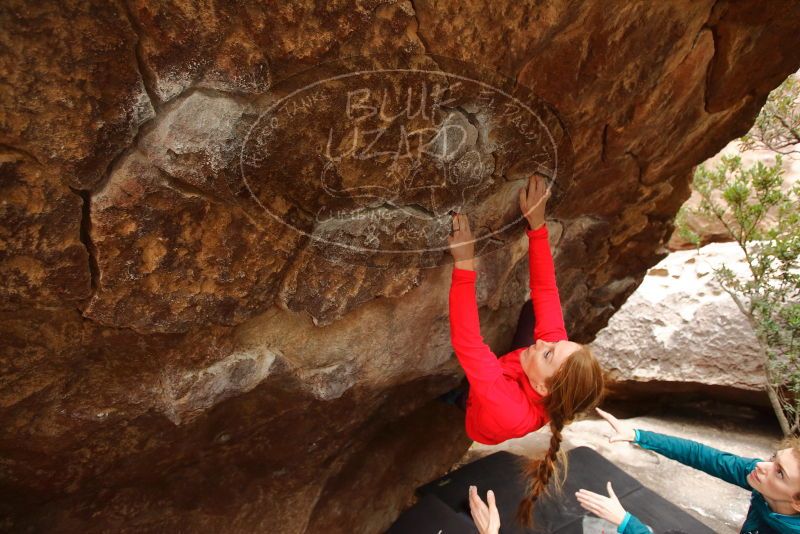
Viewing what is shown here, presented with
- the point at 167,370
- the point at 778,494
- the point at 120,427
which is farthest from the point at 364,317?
the point at 778,494

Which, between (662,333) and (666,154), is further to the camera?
(662,333)

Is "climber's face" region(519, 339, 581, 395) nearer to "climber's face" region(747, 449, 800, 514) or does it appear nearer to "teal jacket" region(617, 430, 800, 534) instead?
"teal jacket" region(617, 430, 800, 534)

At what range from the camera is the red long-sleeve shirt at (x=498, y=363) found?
5.89ft

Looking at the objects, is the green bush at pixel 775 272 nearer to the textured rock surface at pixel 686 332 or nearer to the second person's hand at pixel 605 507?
the textured rock surface at pixel 686 332

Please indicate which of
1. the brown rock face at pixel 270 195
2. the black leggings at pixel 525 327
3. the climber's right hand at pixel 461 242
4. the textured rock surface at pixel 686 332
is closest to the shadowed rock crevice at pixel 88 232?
the brown rock face at pixel 270 195

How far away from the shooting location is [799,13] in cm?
199

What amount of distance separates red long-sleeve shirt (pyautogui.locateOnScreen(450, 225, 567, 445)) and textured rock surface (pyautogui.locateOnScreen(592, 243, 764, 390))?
3.07m

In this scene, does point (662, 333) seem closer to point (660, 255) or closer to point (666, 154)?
point (660, 255)

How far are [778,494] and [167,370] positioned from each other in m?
1.93

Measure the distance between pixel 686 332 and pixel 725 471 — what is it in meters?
2.89

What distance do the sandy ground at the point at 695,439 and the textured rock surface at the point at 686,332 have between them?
14.8 inches

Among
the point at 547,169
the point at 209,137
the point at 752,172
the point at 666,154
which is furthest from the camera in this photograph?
the point at 752,172

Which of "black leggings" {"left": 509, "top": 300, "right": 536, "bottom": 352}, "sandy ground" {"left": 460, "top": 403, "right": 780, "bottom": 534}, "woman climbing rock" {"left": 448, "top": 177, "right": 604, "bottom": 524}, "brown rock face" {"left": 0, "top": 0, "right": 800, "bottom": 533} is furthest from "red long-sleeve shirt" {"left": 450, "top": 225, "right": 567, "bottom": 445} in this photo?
"sandy ground" {"left": 460, "top": 403, "right": 780, "bottom": 534}

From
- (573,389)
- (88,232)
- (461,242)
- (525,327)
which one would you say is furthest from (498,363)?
(88,232)
